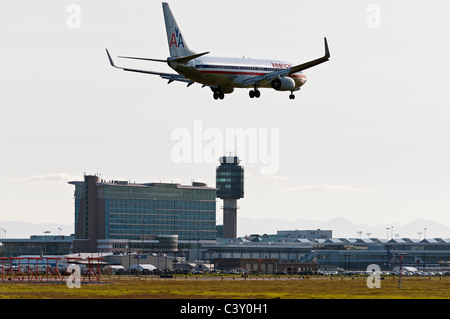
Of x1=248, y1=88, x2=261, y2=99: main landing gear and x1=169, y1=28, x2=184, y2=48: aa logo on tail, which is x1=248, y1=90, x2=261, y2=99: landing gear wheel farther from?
x1=169, y1=28, x2=184, y2=48: aa logo on tail

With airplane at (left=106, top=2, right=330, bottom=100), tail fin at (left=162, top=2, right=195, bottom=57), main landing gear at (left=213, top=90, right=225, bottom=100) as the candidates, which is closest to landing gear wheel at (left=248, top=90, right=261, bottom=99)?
airplane at (left=106, top=2, right=330, bottom=100)

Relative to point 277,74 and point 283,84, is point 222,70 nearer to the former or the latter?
point 277,74

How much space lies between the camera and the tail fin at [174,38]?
5069 inches

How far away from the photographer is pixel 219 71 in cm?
12800

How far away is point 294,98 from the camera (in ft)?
430

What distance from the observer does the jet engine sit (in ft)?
435

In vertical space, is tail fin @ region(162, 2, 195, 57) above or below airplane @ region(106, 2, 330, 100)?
above

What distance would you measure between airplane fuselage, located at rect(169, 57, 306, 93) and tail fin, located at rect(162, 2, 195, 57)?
139 inches

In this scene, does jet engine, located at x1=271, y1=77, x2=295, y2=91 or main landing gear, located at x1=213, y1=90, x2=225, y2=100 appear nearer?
main landing gear, located at x1=213, y1=90, x2=225, y2=100

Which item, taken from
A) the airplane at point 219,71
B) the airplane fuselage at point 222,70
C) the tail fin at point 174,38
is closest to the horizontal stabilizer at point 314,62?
the airplane at point 219,71
